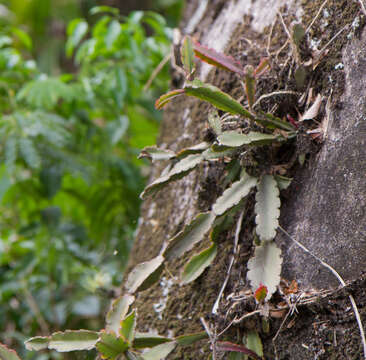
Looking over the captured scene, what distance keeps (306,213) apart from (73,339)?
51 cm

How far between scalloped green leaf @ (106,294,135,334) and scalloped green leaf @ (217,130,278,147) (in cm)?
37

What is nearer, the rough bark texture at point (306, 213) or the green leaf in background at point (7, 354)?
the rough bark texture at point (306, 213)

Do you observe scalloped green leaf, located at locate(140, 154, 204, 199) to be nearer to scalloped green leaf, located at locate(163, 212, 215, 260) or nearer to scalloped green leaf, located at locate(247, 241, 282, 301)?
scalloped green leaf, located at locate(163, 212, 215, 260)

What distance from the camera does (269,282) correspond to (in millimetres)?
834

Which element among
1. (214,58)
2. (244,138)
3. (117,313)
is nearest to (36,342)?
(117,313)

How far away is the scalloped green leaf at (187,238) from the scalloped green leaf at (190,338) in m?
0.16

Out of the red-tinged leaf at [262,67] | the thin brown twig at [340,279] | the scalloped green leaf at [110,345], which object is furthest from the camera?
the red-tinged leaf at [262,67]

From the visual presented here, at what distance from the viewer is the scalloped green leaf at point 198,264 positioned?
1008 mm

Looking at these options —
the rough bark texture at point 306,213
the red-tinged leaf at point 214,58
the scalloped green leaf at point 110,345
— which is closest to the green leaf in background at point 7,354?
the scalloped green leaf at point 110,345

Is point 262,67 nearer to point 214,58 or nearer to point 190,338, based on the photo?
point 214,58

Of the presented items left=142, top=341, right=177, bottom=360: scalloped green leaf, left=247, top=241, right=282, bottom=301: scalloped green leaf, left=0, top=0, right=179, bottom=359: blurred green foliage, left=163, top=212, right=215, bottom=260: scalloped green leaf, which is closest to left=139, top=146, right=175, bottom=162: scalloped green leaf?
left=163, top=212, right=215, bottom=260: scalloped green leaf

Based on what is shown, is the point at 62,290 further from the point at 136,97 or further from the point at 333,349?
the point at 333,349

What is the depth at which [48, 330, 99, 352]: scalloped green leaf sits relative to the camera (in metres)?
0.91

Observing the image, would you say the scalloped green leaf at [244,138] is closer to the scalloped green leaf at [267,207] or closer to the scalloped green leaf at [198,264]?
the scalloped green leaf at [267,207]
